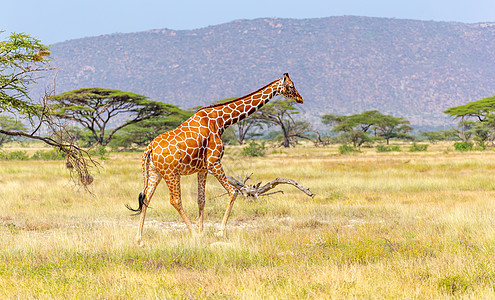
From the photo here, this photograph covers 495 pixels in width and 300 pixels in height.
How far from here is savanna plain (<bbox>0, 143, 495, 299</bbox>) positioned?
208 inches

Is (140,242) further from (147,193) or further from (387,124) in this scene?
(387,124)

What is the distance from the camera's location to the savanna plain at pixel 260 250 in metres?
5.28

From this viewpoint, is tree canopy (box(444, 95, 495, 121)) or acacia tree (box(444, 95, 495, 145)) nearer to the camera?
acacia tree (box(444, 95, 495, 145))

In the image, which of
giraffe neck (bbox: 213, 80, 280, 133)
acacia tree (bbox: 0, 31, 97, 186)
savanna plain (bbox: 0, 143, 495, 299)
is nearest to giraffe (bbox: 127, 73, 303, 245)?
giraffe neck (bbox: 213, 80, 280, 133)

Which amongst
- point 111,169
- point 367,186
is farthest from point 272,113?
point 367,186

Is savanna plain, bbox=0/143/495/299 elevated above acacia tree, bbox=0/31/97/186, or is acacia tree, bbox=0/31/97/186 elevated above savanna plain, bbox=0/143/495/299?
acacia tree, bbox=0/31/97/186

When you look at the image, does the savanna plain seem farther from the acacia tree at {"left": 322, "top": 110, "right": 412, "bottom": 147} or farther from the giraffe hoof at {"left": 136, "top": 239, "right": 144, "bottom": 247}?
the acacia tree at {"left": 322, "top": 110, "right": 412, "bottom": 147}

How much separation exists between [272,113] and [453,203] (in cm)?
5037

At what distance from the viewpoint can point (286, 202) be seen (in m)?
12.1

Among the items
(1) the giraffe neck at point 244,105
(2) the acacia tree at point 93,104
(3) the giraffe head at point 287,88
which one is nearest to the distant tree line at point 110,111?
(2) the acacia tree at point 93,104

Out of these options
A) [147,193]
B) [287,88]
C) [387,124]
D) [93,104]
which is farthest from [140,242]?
[387,124]

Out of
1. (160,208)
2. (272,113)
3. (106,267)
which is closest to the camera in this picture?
(106,267)

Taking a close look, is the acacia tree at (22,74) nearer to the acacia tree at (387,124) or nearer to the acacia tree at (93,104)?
the acacia tree at (93,104)

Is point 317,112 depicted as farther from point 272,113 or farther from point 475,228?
point 475,228
